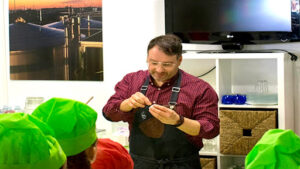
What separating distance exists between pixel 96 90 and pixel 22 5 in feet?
3.45

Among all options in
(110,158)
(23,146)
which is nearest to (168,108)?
(110,158)

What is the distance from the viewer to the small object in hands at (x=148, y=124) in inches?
121

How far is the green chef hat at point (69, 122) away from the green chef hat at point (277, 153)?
50cm

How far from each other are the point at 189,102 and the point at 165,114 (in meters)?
0.27

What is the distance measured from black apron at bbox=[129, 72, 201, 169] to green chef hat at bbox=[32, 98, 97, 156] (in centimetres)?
138

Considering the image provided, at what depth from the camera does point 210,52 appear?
13.1ft

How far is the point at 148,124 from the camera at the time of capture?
10.2ft

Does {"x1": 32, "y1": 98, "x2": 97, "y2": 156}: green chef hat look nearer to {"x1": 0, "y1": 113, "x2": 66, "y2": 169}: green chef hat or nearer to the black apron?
{"x1": 0, "y1": 113, "x2": 66, "y2": 169}: green chef hat

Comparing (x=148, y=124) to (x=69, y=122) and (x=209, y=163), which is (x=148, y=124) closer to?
(x=209, y=163)

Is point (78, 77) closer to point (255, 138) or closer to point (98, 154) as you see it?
point (255, 138)

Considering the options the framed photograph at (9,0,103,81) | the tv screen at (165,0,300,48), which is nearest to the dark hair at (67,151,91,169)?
the tv screen at (165,0,300,48)

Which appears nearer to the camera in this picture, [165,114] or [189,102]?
[165,114]

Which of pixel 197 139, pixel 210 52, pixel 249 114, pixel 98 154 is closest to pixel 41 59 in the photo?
pixel 210 52

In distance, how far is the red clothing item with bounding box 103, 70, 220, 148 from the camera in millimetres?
2973
